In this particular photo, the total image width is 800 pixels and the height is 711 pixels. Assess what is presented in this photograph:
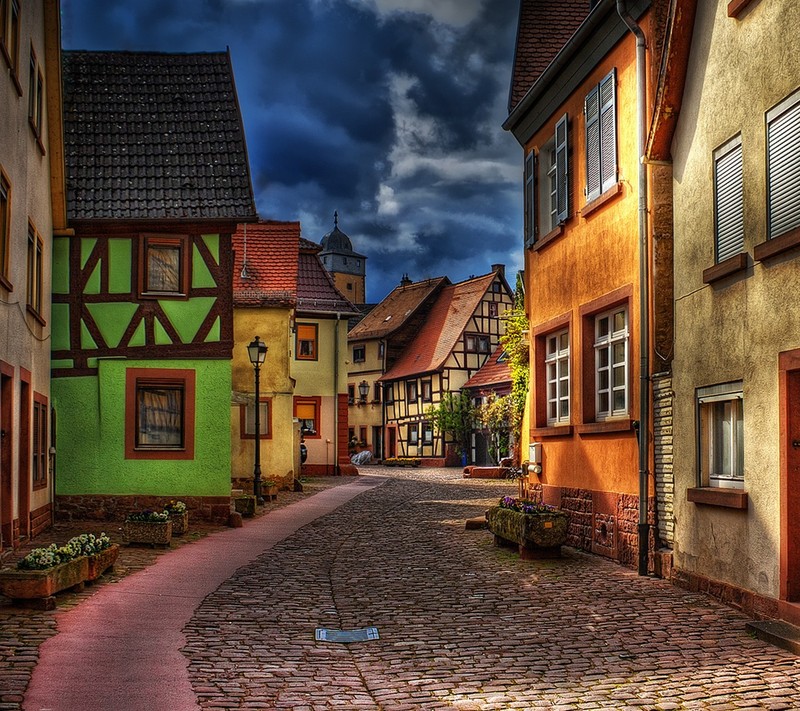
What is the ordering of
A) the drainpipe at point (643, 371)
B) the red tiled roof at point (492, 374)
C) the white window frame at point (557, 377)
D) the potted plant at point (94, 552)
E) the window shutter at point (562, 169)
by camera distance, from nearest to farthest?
the potted plant at point (94, 552), the drainpipe at point (643, 371), the window shutter at point (562, 169), the white window frame at point (557, 377), the red tiled roof at point (492, 374)

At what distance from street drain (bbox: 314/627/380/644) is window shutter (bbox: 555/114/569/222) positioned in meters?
8.65

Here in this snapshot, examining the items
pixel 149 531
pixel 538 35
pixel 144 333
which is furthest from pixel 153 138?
pixel 149 531

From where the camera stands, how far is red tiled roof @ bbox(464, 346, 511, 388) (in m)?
51.7

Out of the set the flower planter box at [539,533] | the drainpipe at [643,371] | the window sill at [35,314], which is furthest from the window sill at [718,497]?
the window sill at [35,314]

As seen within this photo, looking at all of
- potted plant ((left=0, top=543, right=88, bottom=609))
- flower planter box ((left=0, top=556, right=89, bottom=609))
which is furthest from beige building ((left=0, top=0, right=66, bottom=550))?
flower planter box ((left=0, top=556, right=89, bottom=609))

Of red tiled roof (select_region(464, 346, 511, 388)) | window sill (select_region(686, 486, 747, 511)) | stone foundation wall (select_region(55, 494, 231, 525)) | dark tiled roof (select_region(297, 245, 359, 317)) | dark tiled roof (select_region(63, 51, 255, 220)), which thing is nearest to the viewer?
window sill (select_region(686, 486, 747, 511))

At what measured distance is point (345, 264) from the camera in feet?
436

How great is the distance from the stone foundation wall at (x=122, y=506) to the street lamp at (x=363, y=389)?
4096 cm

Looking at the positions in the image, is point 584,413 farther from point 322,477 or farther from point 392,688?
point 322,477

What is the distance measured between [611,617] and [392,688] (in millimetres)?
3287

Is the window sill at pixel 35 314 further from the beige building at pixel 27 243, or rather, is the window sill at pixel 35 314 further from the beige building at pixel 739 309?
the beige building at pixel 739 309

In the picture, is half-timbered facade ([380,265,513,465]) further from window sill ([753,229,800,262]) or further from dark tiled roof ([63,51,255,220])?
window sill ([753,229,800,262])

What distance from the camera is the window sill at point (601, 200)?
1411 cm

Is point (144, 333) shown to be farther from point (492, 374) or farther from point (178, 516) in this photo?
point (492, 374)
